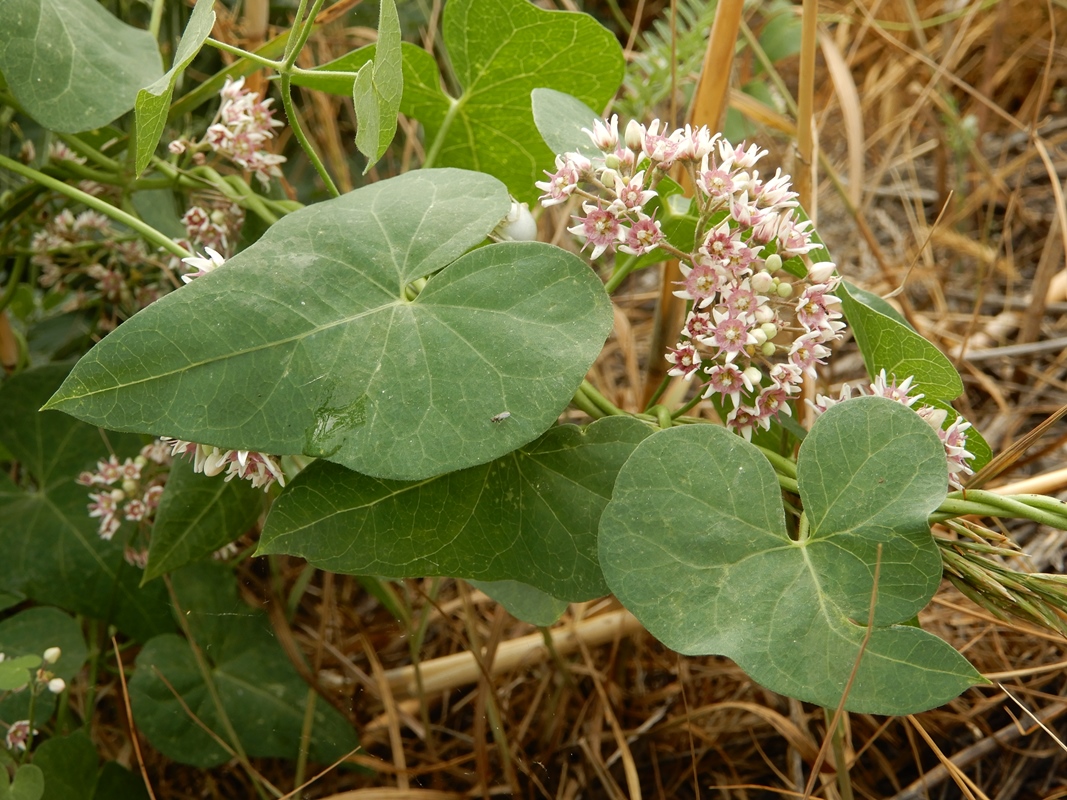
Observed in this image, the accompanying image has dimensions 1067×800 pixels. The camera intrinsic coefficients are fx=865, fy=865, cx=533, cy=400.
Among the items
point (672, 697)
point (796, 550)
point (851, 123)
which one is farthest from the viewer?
point (851, 123)

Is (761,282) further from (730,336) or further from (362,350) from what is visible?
(362,350)

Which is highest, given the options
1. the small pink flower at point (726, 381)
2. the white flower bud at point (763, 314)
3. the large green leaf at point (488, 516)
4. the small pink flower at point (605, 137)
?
the small pink flower at point (605, 137)

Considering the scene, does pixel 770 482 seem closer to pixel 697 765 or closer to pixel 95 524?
pixel 697 765

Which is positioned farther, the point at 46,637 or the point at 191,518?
the point at 46,637

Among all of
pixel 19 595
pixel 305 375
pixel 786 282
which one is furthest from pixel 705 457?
pixel 19 595

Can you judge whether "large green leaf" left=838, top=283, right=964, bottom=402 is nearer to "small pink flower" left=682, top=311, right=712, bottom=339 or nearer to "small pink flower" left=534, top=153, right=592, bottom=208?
"small pink flower" left=682, top=311, right=712, bottom=339

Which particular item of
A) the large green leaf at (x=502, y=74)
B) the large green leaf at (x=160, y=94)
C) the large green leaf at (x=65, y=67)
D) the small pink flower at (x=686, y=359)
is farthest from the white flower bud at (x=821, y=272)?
the large green leaf at (x=65, y=67)

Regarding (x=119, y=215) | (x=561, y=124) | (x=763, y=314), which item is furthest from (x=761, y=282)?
(x=119, y=215)

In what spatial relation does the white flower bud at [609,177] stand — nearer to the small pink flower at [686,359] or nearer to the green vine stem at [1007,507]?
the small pink flower at [686,359]
